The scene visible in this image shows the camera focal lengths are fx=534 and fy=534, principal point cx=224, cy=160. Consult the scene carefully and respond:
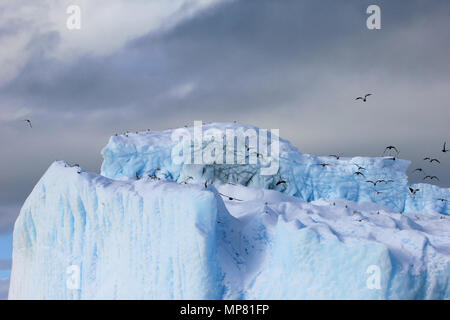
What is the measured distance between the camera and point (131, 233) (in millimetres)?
12234

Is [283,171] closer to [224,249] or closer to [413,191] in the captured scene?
[413,191]

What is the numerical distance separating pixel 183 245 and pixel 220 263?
89 cm

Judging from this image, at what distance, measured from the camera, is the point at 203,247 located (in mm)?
11172

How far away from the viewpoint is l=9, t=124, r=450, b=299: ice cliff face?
1108cm

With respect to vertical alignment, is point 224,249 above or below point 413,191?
below

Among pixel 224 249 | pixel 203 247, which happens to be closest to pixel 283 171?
pixel 224 249

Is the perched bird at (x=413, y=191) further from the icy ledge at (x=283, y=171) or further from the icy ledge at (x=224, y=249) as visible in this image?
the icy ledge at (x=224, y=249)

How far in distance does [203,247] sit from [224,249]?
29.6 inches

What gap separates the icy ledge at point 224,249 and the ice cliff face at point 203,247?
2 cm

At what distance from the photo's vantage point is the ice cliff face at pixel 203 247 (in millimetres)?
11078

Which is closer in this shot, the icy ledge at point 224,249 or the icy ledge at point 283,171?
the icy ledge at point 224,249

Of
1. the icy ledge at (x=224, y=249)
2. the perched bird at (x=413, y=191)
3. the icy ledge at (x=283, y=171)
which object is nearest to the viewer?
the icy ledge at (x=224, y=249)

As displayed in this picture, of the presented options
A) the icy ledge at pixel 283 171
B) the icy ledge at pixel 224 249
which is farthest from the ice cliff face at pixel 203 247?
the icy ledge at pixel 283 171
